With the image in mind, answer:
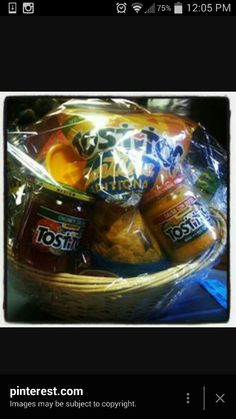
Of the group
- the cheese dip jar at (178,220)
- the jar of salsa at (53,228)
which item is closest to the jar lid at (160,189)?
the cheese dip jar at (178,220)

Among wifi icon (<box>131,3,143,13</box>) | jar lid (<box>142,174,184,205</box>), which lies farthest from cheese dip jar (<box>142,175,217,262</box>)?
wifi icon (<box>131,3,143,13</box>)

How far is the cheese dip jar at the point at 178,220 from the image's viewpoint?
1.38 meters

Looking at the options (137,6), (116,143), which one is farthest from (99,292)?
(137,6)

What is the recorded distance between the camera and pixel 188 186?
55.7 inches

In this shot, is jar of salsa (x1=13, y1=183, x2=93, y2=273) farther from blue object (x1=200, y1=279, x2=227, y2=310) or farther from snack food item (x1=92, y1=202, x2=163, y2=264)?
blue object (x1=200, y1=279, x2=227, y2=310)

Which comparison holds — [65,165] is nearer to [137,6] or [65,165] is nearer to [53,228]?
[53,228]

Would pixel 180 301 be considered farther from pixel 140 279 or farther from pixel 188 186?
pixel 188 186

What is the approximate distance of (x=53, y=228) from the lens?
1350 millimetres

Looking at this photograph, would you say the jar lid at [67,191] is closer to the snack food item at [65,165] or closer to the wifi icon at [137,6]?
the snack food item at [65,165]

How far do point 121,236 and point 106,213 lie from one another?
0.21ft

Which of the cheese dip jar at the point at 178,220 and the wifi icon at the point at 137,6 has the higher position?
the wifi icon at the point at 137,6

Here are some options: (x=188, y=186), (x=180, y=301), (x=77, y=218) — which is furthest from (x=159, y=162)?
(x=180, y=301)

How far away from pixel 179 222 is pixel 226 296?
8.4 inches

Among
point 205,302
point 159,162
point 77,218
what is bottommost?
point 205,302
